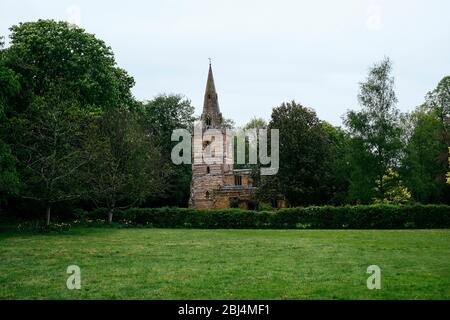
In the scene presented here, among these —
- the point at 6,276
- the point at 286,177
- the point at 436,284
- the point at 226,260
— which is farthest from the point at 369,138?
the point at 6,276

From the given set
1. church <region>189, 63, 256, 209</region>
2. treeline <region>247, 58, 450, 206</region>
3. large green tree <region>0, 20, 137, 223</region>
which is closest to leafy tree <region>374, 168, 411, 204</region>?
treeline <region>247, 58, 450, 206</region>

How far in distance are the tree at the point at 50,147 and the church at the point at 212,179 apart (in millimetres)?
26923

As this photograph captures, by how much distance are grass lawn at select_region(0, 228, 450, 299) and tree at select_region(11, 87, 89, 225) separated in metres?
9.28

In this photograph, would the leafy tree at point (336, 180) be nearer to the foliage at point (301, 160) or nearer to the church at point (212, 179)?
the foliage at point (301, 160)

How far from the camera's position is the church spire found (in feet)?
193

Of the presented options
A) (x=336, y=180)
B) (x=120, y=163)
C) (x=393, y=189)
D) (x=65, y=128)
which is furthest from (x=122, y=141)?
(x=393, y=189)

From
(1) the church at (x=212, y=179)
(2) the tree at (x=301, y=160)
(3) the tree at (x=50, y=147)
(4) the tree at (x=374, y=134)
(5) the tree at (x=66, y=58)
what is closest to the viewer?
(3) the tree at (x=50, y=147)

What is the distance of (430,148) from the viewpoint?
1986 inches

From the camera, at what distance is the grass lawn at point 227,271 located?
32.3 feet

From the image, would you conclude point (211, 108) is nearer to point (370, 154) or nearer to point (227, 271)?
point (370, 154)

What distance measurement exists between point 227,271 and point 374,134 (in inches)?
1234

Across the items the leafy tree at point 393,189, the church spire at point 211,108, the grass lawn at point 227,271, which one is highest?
the church spire at point 211,108

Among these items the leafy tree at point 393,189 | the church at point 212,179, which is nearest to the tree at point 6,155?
the leafy tree at point 393,189
